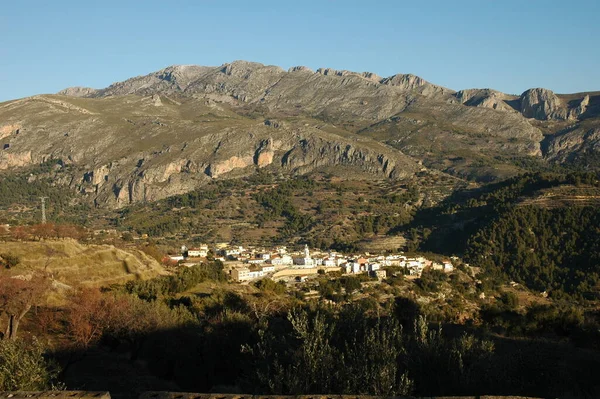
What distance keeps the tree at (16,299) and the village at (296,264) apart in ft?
87.8

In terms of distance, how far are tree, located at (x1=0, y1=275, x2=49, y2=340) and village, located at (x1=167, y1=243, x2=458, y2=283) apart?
26748 millimetres

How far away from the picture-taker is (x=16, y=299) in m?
25.0

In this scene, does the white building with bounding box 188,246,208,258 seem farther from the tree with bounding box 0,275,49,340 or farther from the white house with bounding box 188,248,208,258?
the tree with bounding box 0,275,49,340

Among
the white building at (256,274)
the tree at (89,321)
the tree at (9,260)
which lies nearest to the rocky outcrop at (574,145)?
the white building at (256,274)

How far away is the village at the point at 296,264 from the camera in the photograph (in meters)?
57.8

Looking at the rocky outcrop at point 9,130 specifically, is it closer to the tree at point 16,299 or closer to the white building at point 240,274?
the white building at point 240,274

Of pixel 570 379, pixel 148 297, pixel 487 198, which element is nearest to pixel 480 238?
pixel 487 198

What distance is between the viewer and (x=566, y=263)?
73812mm

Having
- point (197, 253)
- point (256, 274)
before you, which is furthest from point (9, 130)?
point (256, 274)

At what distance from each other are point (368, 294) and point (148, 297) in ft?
63.8

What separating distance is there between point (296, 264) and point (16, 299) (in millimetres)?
44343

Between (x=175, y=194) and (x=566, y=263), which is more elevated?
(x=175, y=194)

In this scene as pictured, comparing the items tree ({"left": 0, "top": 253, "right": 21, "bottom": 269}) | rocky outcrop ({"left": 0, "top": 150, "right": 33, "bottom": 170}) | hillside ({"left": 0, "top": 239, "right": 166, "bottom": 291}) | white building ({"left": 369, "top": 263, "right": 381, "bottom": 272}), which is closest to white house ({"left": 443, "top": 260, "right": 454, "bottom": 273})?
white building ({"left": 369, "top": 263, "right": 381, "bottom": 272})

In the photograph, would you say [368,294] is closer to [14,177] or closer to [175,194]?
[175,194]
